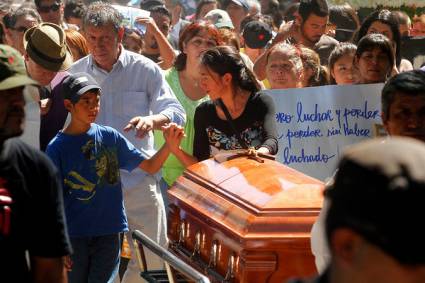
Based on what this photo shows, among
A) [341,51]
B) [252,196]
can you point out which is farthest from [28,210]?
[341,51]

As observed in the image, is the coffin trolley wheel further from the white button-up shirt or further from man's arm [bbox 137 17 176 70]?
man's arm [bbox 137 17 176 70]

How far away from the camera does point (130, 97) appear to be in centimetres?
759

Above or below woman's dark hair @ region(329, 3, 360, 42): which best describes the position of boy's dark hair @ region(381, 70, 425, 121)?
above

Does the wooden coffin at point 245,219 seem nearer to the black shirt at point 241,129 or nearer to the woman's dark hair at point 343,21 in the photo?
the black shirt at point 241,129

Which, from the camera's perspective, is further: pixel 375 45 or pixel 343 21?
pixel 343 21

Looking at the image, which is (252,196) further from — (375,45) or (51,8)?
(51,8)

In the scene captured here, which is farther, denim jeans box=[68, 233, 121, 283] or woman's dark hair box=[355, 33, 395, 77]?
woman's dark hair box=[355, 33, 395, 77]

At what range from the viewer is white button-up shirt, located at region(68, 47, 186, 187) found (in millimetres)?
7547

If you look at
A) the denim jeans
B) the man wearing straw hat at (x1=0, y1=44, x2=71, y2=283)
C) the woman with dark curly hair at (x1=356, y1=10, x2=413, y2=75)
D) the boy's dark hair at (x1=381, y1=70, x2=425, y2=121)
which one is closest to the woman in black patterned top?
the denim jeans

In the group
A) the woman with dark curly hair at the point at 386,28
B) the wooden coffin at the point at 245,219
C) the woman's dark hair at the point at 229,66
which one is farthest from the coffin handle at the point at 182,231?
the woman with dark curly hair at the point at 386,28

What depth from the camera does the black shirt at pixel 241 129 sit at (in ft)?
22.2

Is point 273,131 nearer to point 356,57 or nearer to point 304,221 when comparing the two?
point 356,57

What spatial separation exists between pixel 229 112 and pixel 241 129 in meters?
0.13

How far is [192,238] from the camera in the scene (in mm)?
5633
